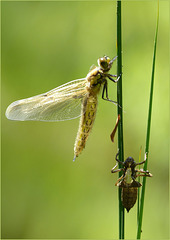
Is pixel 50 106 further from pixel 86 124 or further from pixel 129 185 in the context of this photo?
pixel 129 185

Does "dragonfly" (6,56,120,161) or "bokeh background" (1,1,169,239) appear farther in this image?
"bokeh background" (1,1,169,239)

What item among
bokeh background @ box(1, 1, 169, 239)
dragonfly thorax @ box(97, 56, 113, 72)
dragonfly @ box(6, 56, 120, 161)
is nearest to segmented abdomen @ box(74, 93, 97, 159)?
dragonfly @ box(6, 56, 120, 161)

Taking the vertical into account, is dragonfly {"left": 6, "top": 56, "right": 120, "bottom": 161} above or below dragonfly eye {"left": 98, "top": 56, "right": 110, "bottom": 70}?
below

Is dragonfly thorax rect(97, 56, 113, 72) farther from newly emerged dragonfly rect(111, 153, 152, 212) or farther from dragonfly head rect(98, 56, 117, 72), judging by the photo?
newly emerged dragonfly rect(111, 153, 152, 212)

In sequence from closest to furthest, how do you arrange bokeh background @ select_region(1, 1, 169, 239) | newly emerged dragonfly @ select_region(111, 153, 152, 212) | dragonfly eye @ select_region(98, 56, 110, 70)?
newly emerged dragonfly @ select_region(111, 153, 152, 212) < dragonfly eye @ select_region(98, 56, 110, 70) < bokeh background @ select_region(1, 1, 169, 239)

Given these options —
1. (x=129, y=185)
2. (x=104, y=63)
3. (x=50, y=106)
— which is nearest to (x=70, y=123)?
(x=50, y=106)

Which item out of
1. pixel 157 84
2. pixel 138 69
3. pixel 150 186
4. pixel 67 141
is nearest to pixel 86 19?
pixel 138 69

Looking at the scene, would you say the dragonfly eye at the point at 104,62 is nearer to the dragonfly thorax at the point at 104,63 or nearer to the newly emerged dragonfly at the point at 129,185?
the dragonfly thorax at the point at 104,63
